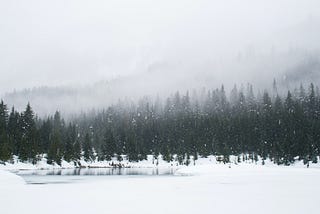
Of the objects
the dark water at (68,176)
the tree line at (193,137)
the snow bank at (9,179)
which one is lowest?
the dark water at (68,176)

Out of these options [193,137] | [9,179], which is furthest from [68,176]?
[193,137]

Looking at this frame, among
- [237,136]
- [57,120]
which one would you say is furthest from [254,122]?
[57,120]

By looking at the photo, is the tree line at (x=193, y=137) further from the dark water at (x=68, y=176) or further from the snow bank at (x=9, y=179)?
the snow bank at (x=9, y=179)

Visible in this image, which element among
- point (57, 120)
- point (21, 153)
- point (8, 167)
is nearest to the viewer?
point (8, 167)

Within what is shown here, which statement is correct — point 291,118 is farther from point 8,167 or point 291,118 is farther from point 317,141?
point 8,167

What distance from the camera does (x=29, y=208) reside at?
59.7ft

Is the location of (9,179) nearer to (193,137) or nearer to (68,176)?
(68,176)

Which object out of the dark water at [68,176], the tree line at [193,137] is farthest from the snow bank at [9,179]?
the tree line at [193,137]

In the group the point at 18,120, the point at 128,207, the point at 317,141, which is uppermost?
the point at 18,120

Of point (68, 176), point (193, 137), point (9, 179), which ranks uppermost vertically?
point (193, 137)

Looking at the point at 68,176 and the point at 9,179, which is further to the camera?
the point at 68,176

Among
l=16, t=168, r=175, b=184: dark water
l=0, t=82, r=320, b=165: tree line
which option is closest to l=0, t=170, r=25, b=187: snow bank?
l=16, t=168, r=175, b=184: dark water

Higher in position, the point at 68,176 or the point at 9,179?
the point at 9,179

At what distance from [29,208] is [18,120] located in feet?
299
